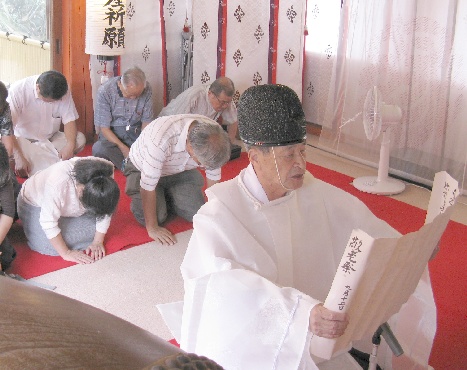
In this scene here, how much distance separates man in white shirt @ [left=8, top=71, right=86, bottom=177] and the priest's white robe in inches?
103

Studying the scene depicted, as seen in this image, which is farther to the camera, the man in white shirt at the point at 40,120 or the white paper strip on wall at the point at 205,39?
the white paper strip on wall at the point at 205,39

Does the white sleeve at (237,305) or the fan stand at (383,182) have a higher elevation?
the white sleeve at (237,305)

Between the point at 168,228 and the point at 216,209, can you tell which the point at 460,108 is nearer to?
the point at 168,228

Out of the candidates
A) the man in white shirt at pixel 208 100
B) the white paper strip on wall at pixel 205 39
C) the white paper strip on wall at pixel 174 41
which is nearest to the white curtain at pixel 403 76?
the white paper strip on wall at pixel 205 39

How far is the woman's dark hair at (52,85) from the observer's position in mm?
4027

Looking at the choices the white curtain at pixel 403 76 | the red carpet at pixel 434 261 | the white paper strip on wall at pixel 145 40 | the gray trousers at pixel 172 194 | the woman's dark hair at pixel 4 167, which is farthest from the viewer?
the white paper strip on wall at pixel 145 40

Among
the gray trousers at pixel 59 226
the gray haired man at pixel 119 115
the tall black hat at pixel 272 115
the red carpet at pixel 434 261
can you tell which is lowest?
the red carpet at pixel 434 261

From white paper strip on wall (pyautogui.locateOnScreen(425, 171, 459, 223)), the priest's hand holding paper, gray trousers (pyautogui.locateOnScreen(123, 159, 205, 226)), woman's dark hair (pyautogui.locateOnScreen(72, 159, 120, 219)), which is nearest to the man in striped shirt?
gray trousers (pyautogui.locateOnScreen(123, 159, 205, 226))

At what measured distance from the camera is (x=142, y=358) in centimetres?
46

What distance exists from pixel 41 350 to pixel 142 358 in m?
0.07

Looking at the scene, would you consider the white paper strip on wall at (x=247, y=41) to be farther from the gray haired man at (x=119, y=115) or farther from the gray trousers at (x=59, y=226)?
the gray trousers at (x=59, y=226)

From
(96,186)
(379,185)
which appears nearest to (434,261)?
(379,185)

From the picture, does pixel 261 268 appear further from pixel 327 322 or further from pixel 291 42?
pixel 291 42

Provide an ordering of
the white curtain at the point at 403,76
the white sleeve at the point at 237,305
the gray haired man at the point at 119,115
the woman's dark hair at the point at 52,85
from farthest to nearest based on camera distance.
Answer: the gray haired man at the point at 119,115
the white curtain at the point at 403,76
the woman's dark hair at the point at 52,85
the white sleeve at the point at 237,305
